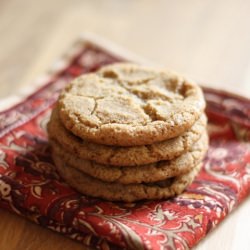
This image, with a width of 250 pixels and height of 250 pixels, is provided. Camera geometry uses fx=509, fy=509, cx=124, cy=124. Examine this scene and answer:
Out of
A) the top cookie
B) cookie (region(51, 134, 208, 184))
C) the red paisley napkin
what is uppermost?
the top cookie

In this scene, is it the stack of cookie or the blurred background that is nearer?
the stack of cookie

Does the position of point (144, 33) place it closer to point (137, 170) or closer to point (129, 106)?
point (129, 106)

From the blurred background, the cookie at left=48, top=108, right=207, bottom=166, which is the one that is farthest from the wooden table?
the cookie at left=48, top=108, right=207, bottom=166

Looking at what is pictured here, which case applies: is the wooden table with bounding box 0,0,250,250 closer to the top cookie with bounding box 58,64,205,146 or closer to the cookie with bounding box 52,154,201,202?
the top cookie with bounding box 58,64,205,146

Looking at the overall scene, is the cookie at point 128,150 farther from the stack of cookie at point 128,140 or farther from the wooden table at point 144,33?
the wooden table at point 144,33

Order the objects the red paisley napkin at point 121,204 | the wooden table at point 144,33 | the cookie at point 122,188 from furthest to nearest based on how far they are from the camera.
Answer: the wooden table at point 144,33 < the cookie at point 122,188 < the red paisley napkin at point 121,204

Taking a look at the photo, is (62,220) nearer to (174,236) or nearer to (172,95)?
(174,236)

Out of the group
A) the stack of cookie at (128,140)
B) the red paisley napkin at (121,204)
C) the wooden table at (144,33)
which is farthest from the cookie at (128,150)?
the wooden table at (144,33)
